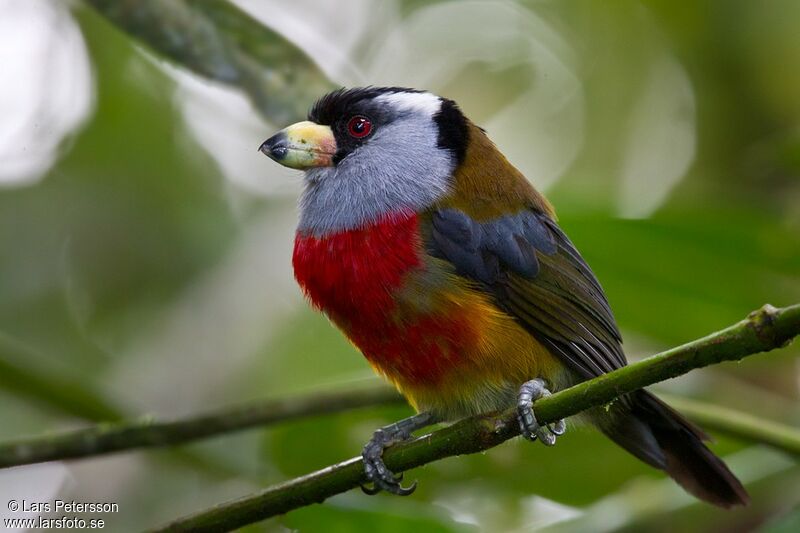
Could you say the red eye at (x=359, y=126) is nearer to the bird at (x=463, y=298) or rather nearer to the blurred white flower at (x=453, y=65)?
the bird at (x=463, y=298)

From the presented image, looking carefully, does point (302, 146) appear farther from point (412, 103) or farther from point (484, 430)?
point (484, 430)

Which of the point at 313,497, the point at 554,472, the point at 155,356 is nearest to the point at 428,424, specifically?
the point at 554,472

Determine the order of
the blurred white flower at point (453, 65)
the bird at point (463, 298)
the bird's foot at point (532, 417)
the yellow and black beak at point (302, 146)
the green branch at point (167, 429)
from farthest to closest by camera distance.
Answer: the blurred white flower at point (453, 65), the yellow and black beak at point (302, 146), the bird at point (463, 298), the green branch at point (167, 429), the bird's foot at point (532, 417)

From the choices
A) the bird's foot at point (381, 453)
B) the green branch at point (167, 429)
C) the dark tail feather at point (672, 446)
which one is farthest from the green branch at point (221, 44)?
the dark tail feather at point (672, 446)

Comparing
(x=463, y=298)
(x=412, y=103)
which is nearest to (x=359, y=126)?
(x=412, y=103)

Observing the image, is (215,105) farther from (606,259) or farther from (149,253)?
(606,259)

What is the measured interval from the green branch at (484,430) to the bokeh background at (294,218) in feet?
1.74

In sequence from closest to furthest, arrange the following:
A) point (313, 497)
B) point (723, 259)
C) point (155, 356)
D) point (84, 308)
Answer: point (313, 497) → point (723, 259) → point (155, 356) → point (84, 308)

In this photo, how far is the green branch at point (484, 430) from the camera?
5.75ft

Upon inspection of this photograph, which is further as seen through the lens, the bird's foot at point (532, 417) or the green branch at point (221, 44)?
the green branch at point (221, 44)

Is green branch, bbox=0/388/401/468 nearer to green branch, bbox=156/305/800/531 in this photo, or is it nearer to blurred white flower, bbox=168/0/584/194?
green branch, bbox=156/305/800/531

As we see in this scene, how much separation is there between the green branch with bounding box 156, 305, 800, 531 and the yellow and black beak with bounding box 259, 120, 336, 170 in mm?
1127

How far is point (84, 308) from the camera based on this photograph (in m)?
5.68

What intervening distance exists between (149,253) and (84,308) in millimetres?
447
